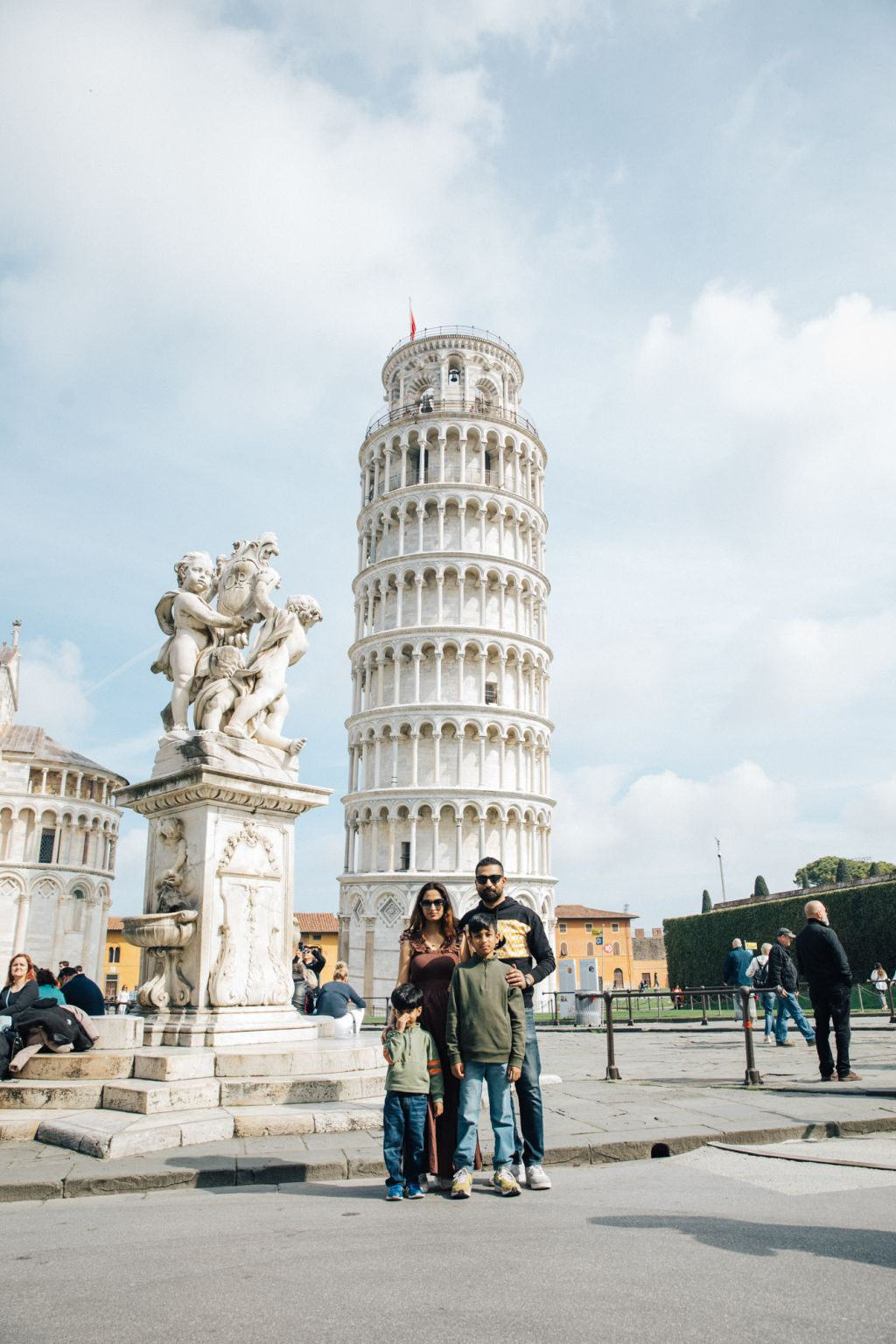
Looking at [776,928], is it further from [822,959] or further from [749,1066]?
[749,1066]

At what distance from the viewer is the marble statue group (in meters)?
9.12

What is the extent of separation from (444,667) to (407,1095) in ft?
160

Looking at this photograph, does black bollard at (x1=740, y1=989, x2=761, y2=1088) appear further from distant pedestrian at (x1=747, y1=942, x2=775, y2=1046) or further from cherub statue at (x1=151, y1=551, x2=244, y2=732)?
cherub statue at (x1=151, y1=551, x2=244, y2=732)

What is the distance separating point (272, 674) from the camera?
30.7 feet

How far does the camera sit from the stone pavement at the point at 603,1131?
18.3 ft

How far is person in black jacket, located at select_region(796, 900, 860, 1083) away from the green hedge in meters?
27.3

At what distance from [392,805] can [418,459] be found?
849 inches

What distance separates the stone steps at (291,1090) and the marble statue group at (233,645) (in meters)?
3.11

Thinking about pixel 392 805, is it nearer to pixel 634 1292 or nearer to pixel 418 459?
pixel 418 459

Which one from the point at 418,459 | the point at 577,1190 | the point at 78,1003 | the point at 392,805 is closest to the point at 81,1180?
the point at 577,1190

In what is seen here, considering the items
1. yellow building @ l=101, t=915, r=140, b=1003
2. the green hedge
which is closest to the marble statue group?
the green hedge

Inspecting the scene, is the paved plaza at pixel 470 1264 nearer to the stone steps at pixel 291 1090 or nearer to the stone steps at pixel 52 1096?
the stone steps at pixel 291 1090

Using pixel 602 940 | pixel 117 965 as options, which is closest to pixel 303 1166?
pixel 602 940

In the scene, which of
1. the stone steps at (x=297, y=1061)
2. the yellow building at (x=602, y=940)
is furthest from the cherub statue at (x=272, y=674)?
the yellow building at (x=602, y=940)
